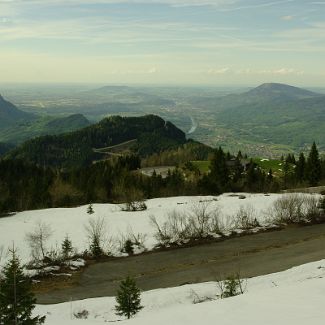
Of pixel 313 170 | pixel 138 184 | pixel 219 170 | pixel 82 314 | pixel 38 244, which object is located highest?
pixel 38 244

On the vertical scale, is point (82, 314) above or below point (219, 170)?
above

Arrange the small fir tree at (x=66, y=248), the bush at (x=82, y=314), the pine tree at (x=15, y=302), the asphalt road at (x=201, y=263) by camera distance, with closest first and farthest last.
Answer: the pine tree at (x=15, y=302), the bush at (x=82, y=314), the asphalt road at (x=201, y=263), the small fir tree at (x=66, y=248)

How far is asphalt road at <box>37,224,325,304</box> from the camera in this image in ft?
93.4

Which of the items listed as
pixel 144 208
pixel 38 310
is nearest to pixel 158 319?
pixel 38 310

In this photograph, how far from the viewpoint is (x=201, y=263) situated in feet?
106

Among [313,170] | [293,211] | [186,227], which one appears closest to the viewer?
[186,227]

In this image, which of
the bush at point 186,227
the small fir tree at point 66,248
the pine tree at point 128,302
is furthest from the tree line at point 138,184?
the pine tree at point 128,302

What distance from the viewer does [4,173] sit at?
111 m

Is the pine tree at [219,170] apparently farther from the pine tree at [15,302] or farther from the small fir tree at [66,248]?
the pine tree at [15,302]

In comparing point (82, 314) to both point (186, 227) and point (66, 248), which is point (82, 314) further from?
point (186, 227)

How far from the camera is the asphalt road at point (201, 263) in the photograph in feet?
93.4

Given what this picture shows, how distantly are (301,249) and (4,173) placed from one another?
308ft

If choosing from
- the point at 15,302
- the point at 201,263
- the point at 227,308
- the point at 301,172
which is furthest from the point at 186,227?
the point at 301,172

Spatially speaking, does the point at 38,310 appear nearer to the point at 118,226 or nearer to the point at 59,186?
the point at 118,226
